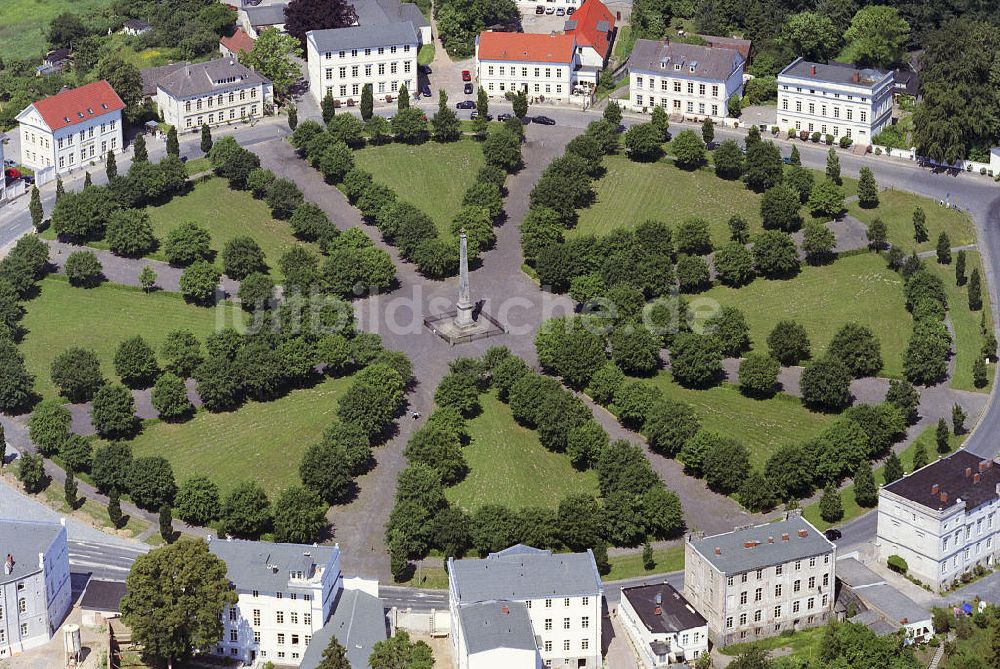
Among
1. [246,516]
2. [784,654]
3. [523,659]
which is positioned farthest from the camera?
[246,516]

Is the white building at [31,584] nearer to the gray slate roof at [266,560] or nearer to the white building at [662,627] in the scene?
the gray slate roof at [266,560]

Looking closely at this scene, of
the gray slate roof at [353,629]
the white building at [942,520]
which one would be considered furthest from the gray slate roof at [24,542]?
the white building at [942,520]

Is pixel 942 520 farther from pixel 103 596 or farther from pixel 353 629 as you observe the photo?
pixel 103 596

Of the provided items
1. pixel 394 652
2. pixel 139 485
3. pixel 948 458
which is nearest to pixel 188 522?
pixel 139 485

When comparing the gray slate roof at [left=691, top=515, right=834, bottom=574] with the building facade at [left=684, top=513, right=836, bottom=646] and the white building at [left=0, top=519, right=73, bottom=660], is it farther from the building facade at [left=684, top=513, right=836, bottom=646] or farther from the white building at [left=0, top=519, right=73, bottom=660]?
the white building at [left=0, top=519, right=73, bottom=660]

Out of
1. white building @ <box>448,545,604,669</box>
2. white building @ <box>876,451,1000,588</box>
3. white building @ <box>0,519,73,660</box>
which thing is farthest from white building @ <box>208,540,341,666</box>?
white building @ <box>876,451,1000,588</box>

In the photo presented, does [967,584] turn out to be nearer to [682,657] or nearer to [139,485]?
[682,657]
